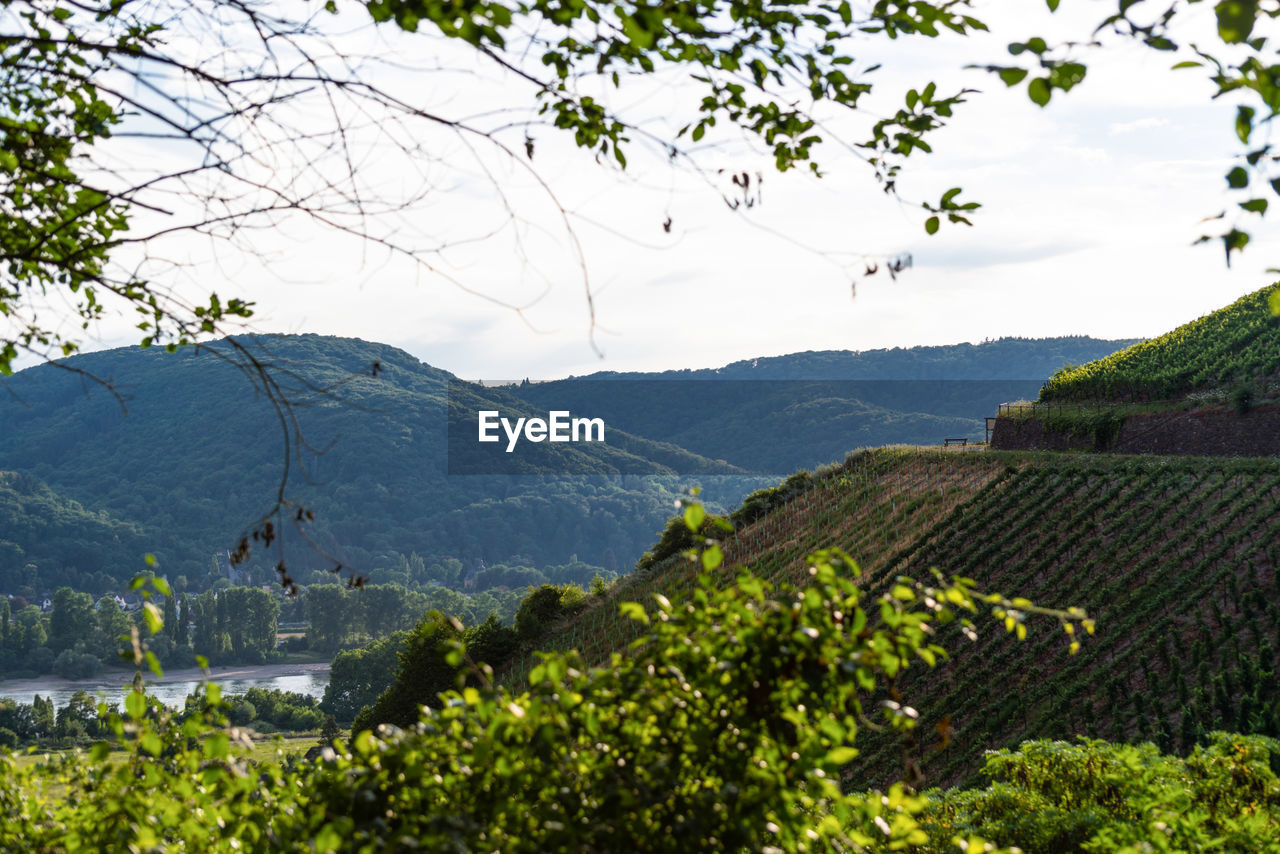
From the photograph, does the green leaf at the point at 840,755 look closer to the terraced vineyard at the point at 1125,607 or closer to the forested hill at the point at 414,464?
the terraced vineyard at the point at 1125,607

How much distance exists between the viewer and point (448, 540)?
495 ft

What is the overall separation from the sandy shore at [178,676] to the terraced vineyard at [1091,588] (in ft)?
308

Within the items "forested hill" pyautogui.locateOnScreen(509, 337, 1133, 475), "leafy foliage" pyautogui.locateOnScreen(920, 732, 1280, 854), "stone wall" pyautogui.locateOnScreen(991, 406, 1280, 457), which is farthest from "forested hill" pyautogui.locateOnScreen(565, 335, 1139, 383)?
"leafy foliage" pyautogui.locateOnScreen(920, 732, 1280, 854)

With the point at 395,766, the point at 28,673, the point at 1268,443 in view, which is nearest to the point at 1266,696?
the point at 395,766

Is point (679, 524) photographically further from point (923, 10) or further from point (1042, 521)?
point (923, 10)

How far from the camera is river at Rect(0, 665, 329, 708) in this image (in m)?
94.9

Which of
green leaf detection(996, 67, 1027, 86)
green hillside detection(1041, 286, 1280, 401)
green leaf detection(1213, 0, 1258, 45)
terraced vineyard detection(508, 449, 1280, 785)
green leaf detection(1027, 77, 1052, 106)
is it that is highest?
green hillside detection(1041, 286, 1280, 401)

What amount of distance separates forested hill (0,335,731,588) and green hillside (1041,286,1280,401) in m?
99.9

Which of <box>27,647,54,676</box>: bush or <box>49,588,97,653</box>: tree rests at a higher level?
<box>49,588,97,653</box>: tree

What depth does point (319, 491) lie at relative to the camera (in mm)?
146375

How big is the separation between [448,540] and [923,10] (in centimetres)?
15290

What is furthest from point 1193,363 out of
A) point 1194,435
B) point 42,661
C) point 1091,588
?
point 42,661

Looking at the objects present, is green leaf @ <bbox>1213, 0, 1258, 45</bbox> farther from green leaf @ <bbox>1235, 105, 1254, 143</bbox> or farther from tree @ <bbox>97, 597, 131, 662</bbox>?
tree @ <bbox>97, 597, 131, 662</bbox>

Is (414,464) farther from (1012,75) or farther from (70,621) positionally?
(1012,75)
